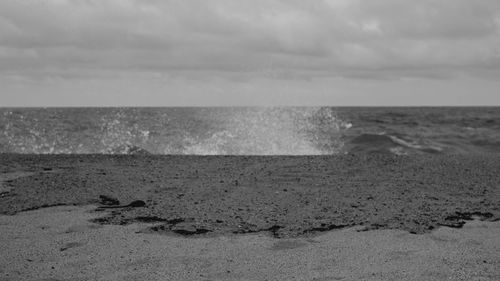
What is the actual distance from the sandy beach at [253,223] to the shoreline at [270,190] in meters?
0.02

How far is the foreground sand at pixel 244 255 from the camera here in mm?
4090

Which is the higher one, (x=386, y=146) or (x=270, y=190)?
(x=270, y=190)

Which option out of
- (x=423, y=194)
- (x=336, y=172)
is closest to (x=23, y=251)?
(x=423, y=194)

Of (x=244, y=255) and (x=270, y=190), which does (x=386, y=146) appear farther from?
(x=244, y=255)

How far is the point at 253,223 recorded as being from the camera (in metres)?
5.58

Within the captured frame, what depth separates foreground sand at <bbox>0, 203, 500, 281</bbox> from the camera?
161 inches

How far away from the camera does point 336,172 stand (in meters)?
8.99

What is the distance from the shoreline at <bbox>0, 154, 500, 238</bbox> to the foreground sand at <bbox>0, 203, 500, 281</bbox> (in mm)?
268

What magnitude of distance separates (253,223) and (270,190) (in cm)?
187

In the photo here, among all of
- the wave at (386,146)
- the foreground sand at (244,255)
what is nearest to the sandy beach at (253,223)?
the foreground sand at (244,255)

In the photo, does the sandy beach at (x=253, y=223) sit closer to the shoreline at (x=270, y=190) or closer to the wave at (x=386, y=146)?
the shoreline at (x=270, y=190)

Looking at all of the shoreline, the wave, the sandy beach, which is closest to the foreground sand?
the sandy beach

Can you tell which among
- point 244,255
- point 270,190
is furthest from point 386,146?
point 244,255

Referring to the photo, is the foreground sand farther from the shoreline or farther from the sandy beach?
the shoreline
